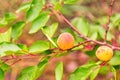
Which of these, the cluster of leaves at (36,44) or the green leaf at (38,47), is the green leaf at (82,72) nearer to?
the cluster of leaves at (36,44)

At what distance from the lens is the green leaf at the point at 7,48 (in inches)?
41.5

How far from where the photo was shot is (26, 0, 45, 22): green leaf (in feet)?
3.90

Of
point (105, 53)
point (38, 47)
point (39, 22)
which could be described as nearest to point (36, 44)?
point (38, 47)

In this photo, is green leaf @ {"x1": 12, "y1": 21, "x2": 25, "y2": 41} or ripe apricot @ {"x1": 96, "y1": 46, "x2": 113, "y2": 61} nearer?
ripe apricot @ {"x1": 96, "y1": 46, "x2": 113, "y2": 61}

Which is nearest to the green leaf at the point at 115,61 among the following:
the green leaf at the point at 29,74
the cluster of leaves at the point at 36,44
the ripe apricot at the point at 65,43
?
the cluster of leaves at the point at 36,44

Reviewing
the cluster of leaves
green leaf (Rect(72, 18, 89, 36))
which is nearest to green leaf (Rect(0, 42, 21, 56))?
the cluster of leaves

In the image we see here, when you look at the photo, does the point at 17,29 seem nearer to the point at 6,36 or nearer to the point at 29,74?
the point at 6,36

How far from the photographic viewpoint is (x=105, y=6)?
312cm

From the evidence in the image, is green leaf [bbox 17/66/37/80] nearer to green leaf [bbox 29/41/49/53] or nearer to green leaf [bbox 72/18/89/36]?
green leaf [bbox 29/41/49/53]

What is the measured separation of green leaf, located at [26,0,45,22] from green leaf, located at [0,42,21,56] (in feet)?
0.47

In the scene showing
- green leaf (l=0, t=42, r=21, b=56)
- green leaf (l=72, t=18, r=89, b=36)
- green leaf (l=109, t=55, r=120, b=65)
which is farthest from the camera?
green leaf (l=72, t=18, r=89, b=36)

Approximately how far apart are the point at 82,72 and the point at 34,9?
28cm

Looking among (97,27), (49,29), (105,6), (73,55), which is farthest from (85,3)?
(49,29)

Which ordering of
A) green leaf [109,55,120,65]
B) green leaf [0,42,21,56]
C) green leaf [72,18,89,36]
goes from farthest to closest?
1. green leaf [72,18,89,36]
2. green leaf [109,55,120,65]
3. green leaf [0,42,21,56]
